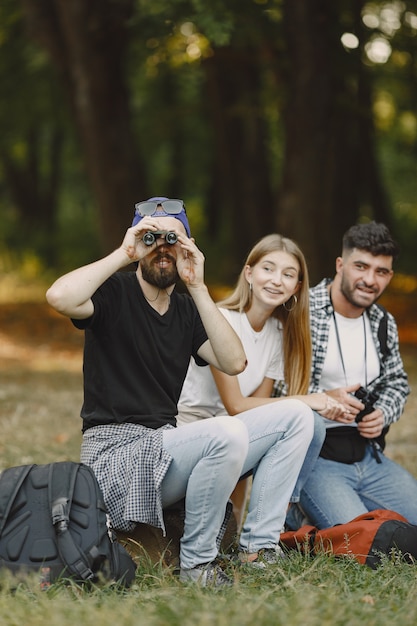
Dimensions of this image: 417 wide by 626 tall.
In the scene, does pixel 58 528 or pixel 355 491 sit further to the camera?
pixel 355 491

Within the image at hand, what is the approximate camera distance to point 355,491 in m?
4.56

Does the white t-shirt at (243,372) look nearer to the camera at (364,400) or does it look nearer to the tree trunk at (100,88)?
the camera at (364,400)

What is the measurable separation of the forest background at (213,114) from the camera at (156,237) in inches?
163

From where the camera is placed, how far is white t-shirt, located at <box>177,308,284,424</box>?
4410mm

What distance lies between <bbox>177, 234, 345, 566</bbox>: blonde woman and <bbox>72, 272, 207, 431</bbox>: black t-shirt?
0.41 meters

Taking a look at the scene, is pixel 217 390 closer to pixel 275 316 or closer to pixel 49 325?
pixel 275 316

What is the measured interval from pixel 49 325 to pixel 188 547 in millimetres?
11708

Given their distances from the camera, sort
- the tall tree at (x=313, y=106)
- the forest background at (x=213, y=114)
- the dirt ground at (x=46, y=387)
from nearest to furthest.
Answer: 1. the dirt ground at (x=46, y=387)
2. the tall tree at (x=313, y=106)
3. the forest background at (x=213, y=114)

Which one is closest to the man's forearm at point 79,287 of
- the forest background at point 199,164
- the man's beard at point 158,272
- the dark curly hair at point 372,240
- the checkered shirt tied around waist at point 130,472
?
the man's beard at point 158,272

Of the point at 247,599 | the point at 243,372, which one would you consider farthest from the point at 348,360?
the point at 247,599

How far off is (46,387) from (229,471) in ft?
20.7

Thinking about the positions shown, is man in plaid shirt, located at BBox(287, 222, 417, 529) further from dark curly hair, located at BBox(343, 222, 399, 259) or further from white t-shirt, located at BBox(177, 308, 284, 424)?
white t-shirt, located at BBox(177, 308, 284, 424)

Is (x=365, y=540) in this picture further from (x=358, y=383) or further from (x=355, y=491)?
(x=358, y=383)

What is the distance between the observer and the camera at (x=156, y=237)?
3791 millimetres
